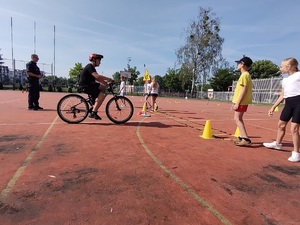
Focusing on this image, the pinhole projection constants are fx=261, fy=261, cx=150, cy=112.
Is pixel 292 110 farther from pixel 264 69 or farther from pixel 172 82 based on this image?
pixel 172 82

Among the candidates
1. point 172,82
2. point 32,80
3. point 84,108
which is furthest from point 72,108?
point 172,82

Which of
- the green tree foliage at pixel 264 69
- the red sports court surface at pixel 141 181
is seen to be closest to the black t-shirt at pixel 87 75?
the red sports court surface at pixel 141 181

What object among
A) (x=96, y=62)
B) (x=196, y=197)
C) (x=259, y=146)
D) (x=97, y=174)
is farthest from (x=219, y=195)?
(x=96, y=62)

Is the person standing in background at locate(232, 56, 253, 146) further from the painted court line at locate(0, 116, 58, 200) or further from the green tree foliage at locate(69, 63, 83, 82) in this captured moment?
the green tree foliage at locate(69, 63, 83, 82)

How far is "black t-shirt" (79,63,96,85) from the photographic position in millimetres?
7374

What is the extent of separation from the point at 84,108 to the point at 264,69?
73.9m

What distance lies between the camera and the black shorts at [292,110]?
→ 4.86m

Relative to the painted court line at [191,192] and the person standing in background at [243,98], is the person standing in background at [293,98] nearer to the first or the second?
the person standing in background at [243,98]

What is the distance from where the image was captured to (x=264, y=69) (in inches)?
2847

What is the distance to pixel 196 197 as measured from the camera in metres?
3.03

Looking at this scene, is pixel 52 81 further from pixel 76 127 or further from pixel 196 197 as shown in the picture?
pixel 196 197

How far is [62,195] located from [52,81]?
49625 mm

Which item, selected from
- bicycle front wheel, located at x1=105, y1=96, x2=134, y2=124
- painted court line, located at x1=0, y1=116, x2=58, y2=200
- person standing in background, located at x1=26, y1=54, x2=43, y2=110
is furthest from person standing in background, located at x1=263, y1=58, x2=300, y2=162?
person standing in background, located at x1=26, y1=54, x2=43, y2=110

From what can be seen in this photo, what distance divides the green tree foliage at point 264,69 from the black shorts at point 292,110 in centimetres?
7091
